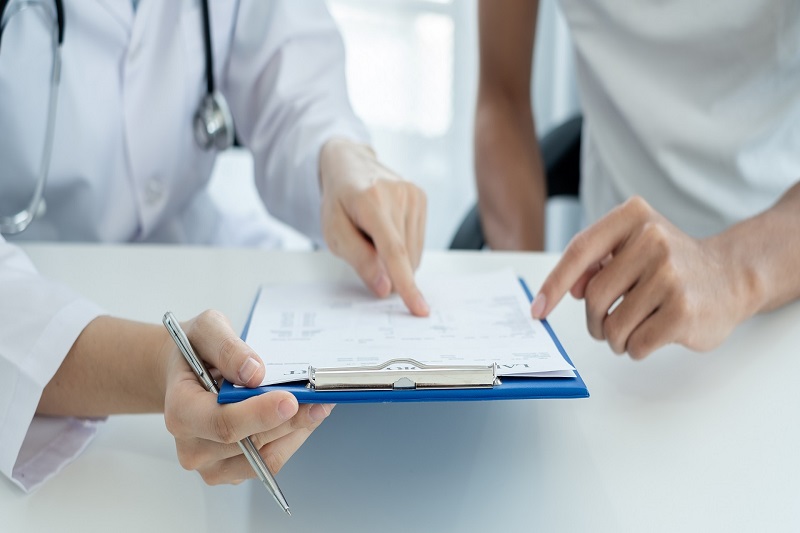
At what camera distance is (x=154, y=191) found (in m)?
0.88

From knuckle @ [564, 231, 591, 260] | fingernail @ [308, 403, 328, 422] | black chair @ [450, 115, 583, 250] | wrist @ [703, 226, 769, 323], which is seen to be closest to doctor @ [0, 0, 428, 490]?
fingernail @ [308, 403, 328, 422]

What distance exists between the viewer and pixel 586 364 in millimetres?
609

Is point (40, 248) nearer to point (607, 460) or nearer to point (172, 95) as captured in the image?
point (172, 95)

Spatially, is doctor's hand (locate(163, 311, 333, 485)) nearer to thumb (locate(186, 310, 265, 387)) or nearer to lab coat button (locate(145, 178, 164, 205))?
thumb (locate(186, 310, 265, 387))

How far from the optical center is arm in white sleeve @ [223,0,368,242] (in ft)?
2.85

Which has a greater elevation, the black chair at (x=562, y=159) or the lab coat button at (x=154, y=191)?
the lab coat button at (x=154, y=191)

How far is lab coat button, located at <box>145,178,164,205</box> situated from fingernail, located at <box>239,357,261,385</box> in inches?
19.9

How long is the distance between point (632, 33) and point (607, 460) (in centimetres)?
60

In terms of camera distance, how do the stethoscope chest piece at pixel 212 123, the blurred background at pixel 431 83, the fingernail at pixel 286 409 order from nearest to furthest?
the fingernail at pixel 286 409
the stethoscope chest piece at pixel 212 123
the blurred background at pixel 431 83

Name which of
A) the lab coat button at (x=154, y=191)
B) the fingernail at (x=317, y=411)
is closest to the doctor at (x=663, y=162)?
the fingernail at (x=317, y=411)

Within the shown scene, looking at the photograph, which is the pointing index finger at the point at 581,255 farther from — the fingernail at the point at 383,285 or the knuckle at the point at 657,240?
the fingernail at the point at 383,285

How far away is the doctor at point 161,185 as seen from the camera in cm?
47

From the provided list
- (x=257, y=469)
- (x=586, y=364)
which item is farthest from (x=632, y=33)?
(x=257, y=469)

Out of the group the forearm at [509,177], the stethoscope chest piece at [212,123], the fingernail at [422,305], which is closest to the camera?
the fingernail at [422,305]
